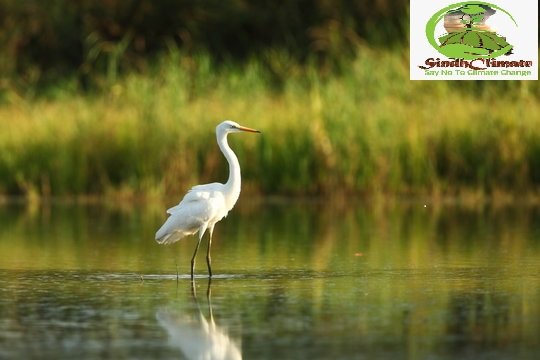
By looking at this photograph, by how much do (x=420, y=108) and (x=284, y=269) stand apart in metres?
9.00

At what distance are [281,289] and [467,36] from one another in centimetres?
1021

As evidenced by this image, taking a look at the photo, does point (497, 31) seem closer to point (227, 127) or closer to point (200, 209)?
point (227, 127)

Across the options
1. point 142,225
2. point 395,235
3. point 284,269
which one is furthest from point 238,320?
point 142,225

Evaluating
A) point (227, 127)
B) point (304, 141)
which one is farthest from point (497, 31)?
point (227, 127)

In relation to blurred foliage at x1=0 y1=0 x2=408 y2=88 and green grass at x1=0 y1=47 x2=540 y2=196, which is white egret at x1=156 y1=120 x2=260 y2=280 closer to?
green grass at x1=0 y1=47 x2=540 y2=196

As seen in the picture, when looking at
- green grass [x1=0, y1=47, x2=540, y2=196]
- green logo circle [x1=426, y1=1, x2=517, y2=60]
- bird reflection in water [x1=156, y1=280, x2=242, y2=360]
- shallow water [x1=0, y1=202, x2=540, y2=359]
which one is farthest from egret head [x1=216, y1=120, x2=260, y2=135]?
green logo circle [x1=426, y1=1, x2=517, y2=60]

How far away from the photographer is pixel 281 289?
32.4 ft

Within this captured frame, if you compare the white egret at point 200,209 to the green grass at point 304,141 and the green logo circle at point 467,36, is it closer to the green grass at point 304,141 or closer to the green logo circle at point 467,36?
the green grass at point 304,141

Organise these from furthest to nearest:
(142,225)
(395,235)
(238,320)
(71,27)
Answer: (71,27), (142,225), (395,235), (238,320)

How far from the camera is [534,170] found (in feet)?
61.5

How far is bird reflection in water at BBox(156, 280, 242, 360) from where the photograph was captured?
7203 mm

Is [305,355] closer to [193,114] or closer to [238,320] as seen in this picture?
[238,320]

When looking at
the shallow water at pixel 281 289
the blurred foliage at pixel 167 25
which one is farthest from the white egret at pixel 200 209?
the blurred foliage at pixel 167 25

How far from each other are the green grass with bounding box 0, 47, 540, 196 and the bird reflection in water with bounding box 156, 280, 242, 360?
10.1 m
